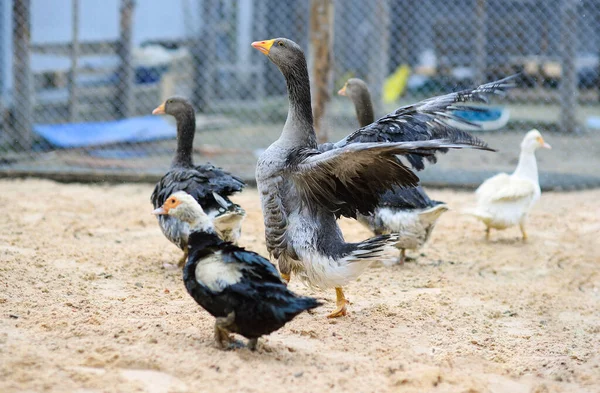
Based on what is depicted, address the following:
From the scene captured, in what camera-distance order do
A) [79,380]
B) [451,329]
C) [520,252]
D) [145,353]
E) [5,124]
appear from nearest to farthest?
[79,380]
[145,353]
[451,329]
[520,252]
[5,124]

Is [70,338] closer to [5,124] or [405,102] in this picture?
[5,124]

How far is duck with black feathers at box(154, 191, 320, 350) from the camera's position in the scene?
353 centimetres

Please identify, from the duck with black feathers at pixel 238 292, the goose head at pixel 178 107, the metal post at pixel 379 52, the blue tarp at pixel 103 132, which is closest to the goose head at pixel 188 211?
the duck with black feathers at pixel 238 292

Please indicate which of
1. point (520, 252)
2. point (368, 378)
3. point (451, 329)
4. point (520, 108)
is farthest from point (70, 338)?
point (520, 108)

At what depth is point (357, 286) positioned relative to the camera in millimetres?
5273

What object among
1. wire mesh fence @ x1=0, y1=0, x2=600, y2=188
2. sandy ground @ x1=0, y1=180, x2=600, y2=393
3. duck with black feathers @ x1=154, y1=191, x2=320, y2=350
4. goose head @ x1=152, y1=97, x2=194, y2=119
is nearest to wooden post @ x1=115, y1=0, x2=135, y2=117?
wire mesh fence @ x1=0, y1=0, x2=600, y2=188

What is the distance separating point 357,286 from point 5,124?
6615mm

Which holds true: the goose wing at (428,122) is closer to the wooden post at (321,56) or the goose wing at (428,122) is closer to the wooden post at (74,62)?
the wooden post at (321,56)

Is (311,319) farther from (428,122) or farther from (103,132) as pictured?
(103,132)

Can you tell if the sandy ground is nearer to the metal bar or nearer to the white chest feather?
the white chest feather

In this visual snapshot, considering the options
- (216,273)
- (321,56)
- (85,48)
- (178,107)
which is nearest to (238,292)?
(216,273)

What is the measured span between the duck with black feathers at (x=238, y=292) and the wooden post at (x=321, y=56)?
506 centimetres

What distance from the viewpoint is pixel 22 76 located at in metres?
9.41

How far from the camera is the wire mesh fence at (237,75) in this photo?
370 inches
